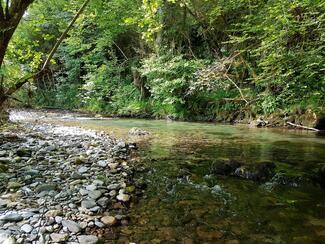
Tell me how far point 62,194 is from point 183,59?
14.6m

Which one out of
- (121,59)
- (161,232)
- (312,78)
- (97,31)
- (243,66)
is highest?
(97,31)

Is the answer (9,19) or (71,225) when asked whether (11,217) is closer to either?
(71,225)

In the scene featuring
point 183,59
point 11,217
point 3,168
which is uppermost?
point 183,59

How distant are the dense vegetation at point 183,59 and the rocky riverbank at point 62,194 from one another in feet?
7.74

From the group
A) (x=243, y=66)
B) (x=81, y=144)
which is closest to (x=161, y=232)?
(x=81, y=144)

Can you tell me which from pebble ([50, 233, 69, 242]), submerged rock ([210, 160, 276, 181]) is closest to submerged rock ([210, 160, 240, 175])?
submerged rock ([210, 160, 276, 181])

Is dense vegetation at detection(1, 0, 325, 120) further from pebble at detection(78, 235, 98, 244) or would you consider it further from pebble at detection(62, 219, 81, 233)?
pebble at detection(78, 235, 98, 244)

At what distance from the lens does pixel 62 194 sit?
13.0 ft

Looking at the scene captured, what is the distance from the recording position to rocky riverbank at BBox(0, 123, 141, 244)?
301 centimetres

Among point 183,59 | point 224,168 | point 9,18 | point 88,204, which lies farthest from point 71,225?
point 183,59

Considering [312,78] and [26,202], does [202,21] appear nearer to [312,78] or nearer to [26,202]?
[312,78]

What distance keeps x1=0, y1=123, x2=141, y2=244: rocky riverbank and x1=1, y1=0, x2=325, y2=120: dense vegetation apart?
7.74 feet

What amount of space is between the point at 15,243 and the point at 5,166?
254 centimetres

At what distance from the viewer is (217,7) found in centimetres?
1488
